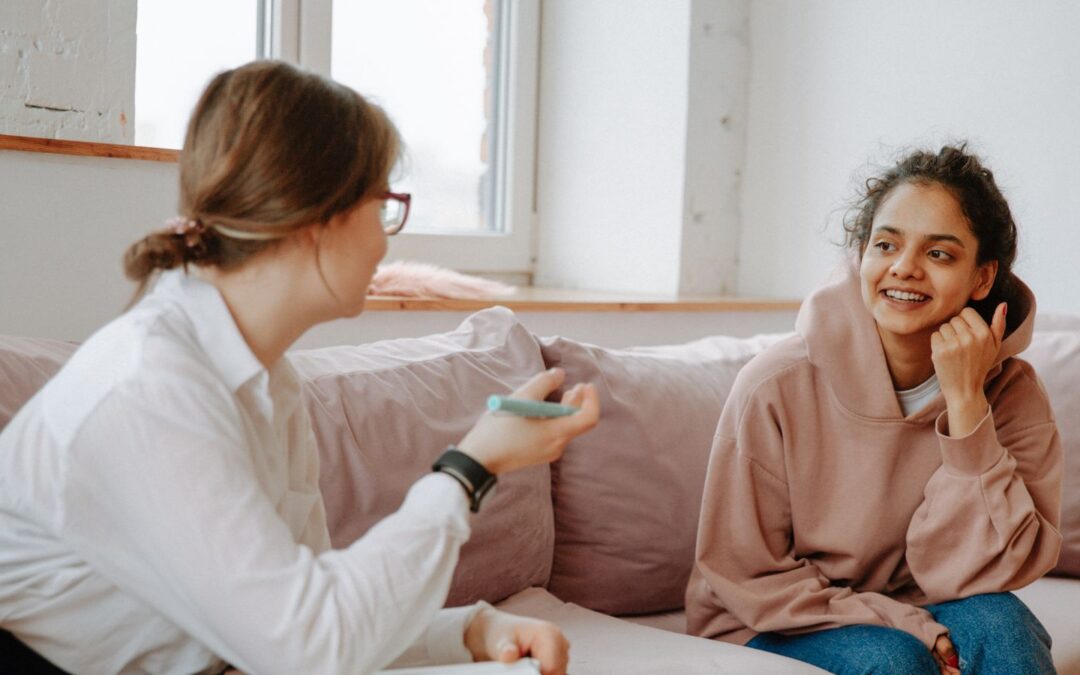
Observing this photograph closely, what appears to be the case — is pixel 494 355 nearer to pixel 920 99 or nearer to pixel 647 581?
pixel 647 581

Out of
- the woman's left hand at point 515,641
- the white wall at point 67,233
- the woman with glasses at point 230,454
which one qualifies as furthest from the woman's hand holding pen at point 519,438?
the white wall at point 67,233

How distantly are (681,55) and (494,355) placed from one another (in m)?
1.35

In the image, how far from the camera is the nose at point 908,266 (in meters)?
1.61

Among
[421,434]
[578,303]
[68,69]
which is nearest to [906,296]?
[421,434]

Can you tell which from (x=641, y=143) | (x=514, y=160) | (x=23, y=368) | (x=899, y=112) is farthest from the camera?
(x=514, y=160)

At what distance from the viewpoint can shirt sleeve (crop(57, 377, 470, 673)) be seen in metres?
0.84

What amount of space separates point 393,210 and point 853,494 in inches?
35.5

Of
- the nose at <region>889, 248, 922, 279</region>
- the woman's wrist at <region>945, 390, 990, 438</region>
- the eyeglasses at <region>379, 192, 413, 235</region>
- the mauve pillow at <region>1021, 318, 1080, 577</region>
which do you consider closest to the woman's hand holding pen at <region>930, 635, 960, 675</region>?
the woman's wrist at <region>945, 390, 990, 438</region>

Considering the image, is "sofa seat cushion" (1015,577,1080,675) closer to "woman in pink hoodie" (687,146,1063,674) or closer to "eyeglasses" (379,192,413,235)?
"woman in pink hoodie" (687,146,1063,674)

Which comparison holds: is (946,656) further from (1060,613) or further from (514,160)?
(514,160)

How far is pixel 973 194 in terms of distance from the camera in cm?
165

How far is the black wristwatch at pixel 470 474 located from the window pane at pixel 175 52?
1675 mm

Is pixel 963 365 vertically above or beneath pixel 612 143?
beneath

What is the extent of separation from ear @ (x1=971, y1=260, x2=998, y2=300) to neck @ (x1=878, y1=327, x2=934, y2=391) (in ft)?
0.32
